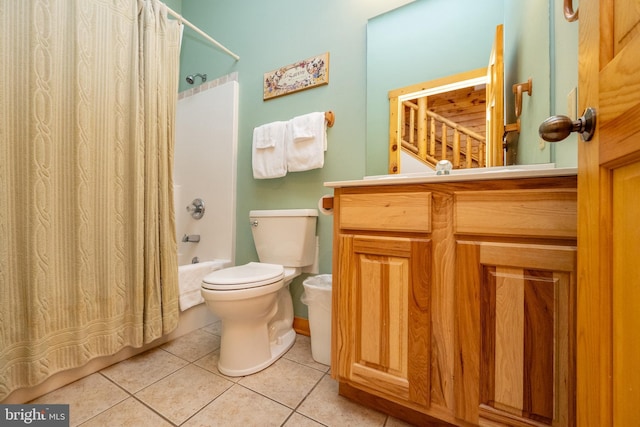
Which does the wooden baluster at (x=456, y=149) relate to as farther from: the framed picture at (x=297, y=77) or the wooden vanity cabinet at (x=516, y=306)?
the framed picture at (x=297, y=77)

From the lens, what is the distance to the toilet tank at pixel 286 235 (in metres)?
1.43

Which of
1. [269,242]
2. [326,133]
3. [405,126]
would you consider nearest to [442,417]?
[269,242]

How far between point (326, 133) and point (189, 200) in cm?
125

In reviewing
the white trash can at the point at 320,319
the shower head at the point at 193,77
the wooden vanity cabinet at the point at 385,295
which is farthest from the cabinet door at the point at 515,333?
the shower head at the point at 193,77

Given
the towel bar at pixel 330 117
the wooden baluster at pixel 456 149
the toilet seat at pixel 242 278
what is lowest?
the toilet seat at pixel 242 278

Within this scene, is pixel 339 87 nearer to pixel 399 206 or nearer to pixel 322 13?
pixel 322 13

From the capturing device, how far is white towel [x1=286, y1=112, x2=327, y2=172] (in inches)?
58.0

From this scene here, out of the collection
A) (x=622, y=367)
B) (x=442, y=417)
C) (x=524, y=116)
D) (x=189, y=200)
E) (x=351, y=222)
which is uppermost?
(x=524, y=116)

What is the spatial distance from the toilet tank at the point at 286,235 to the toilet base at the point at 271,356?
0.40 metres

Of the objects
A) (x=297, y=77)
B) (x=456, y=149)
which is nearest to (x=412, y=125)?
(x=456, y=149)

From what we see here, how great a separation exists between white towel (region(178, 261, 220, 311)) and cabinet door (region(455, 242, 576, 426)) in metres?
1.37

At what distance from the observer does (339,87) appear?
1513 millimetres

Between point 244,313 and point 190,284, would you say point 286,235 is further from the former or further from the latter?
point 190,284

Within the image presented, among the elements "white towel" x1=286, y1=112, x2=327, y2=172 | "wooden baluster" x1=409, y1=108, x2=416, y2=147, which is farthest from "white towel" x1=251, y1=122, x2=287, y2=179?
"wooden baluster" x1=409, y1=108, x2=416, y2=147
